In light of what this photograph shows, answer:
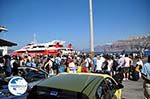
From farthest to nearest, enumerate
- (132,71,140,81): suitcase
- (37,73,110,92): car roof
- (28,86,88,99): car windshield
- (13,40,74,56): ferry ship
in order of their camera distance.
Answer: (13,40,74,56): ferry ship, (132,71,140,81): suitcase, (37,73,110,92): car roof, (28,86,88,99): car windshield

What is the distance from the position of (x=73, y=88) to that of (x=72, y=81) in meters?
0.44

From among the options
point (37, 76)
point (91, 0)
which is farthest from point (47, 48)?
point (37, 76)

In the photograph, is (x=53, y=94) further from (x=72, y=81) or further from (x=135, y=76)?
(x=135, y=76)

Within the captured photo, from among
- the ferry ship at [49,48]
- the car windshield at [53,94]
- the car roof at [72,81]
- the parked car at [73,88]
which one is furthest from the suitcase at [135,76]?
the ferry ship at [49,48]

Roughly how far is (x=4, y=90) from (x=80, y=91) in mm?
1463

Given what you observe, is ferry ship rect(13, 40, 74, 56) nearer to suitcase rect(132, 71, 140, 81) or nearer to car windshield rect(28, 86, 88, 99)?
suitcase rect(132, 71, 140, 81)

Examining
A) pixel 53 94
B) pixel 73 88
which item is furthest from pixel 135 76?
pixel 53 94

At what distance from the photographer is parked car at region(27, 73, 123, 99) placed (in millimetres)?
6020

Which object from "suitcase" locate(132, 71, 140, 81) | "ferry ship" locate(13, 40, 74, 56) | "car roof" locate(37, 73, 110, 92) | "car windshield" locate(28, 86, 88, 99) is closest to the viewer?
"car windshield" locate(28, 86, 88, 99)

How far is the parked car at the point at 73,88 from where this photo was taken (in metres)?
6.02

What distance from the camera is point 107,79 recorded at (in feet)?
23.7

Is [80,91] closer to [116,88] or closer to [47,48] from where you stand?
[116,88]

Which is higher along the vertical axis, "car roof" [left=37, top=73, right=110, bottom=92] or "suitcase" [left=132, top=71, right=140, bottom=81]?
"car roof" [left=37, top=73, right=110, bottom=92]

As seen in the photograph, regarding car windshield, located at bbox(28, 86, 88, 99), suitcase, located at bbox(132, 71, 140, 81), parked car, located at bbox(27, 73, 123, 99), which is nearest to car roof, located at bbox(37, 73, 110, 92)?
parked car, located at bbox(27, 73, 123, 99)
